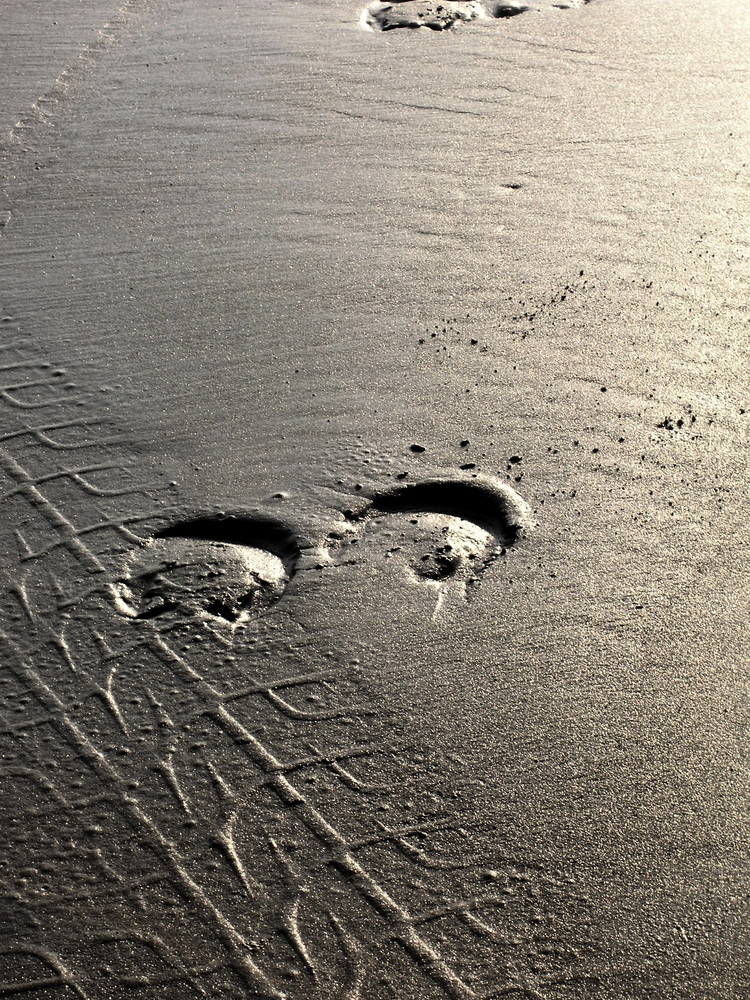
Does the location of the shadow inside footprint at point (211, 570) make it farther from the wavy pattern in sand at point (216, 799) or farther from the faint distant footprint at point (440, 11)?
the faint distant footprint at point (440, 11)

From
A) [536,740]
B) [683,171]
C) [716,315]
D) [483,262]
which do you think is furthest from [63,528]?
[683,171]

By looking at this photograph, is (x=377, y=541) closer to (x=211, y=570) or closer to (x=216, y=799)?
(x=211, y=570)

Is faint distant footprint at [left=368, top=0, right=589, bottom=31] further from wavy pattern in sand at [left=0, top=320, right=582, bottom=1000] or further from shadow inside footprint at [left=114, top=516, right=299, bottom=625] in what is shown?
shadow inside footprint at [left=114, top=516, right=299, bottom=625]

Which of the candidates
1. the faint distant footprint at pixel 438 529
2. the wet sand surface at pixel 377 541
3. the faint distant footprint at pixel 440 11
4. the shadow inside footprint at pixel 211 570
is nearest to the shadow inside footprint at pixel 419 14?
the faint distant footprint at pixel 440 11

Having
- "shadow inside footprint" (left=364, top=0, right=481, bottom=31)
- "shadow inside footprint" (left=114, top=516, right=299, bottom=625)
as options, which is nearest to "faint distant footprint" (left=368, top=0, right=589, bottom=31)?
"shadow inside footprint" (left=364, top=0, right=481, bottom=31)

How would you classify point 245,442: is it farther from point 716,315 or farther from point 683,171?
point 683,171

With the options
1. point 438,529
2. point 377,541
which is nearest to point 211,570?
point 377,541
